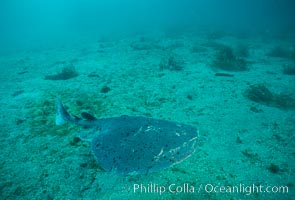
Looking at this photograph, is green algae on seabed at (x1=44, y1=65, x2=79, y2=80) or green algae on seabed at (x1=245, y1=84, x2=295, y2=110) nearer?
green algae on seabed at (x1=245, y1=84, x2=295, y2=110)

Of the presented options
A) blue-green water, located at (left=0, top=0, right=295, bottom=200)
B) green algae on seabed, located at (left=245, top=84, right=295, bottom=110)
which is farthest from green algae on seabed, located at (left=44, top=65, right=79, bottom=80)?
green algae on seabed, located at (left=245, top=84, right=295, bottom=110)

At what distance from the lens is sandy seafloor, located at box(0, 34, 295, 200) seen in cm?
356

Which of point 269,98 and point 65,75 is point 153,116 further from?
point 65,75

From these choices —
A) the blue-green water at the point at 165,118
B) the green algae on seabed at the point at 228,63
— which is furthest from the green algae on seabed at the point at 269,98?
the green algae on seabed at the point at 228,63

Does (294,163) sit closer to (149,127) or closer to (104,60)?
(149,127)

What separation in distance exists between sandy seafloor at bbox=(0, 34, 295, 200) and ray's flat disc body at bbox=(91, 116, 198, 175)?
0.67 m

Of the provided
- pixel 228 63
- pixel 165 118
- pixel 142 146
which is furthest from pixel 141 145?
pixel 228 63

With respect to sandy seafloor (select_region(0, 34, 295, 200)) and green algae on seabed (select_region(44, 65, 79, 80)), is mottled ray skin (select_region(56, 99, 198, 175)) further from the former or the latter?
green algae on seabed (select_region(44, 65, 79, 80))

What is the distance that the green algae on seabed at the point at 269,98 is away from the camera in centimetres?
636

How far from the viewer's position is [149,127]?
363 cm

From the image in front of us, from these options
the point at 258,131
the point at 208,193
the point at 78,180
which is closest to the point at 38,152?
the point at 78,180

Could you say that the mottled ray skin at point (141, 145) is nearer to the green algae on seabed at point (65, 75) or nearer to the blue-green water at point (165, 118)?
the blue-green water at point (165, 118)

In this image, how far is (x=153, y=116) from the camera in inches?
222

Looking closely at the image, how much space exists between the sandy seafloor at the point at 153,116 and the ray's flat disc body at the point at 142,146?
2.20 feet
